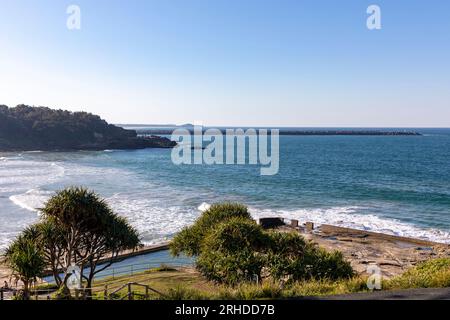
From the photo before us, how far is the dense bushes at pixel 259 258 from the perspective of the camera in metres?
17.2

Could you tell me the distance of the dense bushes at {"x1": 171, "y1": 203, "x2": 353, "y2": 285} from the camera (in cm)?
1720

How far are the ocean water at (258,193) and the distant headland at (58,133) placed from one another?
52.4 meters

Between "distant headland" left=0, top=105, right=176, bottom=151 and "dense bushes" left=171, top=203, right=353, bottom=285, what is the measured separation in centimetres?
12359

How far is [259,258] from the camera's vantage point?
17.6m

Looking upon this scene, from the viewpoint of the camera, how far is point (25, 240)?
16391 mm

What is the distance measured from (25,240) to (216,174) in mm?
62370

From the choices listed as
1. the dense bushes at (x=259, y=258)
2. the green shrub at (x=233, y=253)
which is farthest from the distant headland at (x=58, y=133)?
the dense bushes at (x=259, y=258)

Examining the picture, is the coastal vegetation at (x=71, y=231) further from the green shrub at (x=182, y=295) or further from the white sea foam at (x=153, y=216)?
the white sea foam at (x=153, y=216)

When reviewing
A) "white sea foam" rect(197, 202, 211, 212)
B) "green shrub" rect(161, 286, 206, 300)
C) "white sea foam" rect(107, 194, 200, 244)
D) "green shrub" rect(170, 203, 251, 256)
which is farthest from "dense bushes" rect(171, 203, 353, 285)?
"white sea foam" rect(197, 202, 211, 212)

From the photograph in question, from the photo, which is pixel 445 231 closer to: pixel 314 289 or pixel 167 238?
pixel 167 238

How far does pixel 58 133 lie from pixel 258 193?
10810 cm
